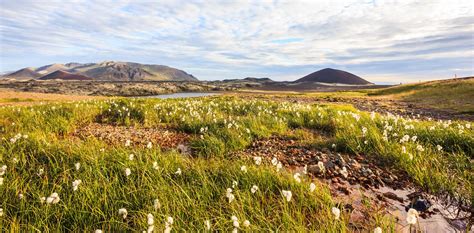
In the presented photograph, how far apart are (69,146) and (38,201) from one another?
82.4 inches

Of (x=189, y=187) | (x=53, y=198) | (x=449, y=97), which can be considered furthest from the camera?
(x=449, y=97)

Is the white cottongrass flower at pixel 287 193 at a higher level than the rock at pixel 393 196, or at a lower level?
higher

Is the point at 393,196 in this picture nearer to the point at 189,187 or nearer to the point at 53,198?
the point at 189,187

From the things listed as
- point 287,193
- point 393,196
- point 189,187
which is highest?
point 287,193

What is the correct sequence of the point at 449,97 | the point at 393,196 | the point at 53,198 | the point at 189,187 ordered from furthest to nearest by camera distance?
the point at 449,97
the point at 393,196
the point at 189,187
the point at 53,198

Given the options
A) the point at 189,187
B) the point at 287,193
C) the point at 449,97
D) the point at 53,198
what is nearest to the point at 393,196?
the point at 287,193

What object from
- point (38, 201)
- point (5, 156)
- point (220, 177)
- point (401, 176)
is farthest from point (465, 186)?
point (5, 156)

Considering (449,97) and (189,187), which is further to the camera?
(449,97)

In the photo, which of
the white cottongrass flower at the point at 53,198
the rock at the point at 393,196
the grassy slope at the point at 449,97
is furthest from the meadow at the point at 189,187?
the grassy slope at the point at 449,97

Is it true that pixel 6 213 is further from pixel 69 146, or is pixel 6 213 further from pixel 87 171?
pixel 69 146

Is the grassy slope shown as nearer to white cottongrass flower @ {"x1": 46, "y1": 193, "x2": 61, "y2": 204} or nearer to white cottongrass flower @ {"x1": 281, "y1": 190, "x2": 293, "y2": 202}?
white cottongrass flower @ {"x1": 281, "y1": 190, "x2": 293, "y2": 202}

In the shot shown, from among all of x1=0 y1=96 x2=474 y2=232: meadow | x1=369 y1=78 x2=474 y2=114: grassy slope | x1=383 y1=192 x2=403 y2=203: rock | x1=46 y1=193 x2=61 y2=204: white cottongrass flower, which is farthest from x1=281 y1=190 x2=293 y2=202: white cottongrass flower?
x1=369 y1=78 x2=474 y2=114: grassy slope

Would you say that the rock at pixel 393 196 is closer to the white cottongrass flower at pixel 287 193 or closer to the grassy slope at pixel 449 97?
the white cottongrass flower at pixel 287 193

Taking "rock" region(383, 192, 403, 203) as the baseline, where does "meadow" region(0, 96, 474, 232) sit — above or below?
above
